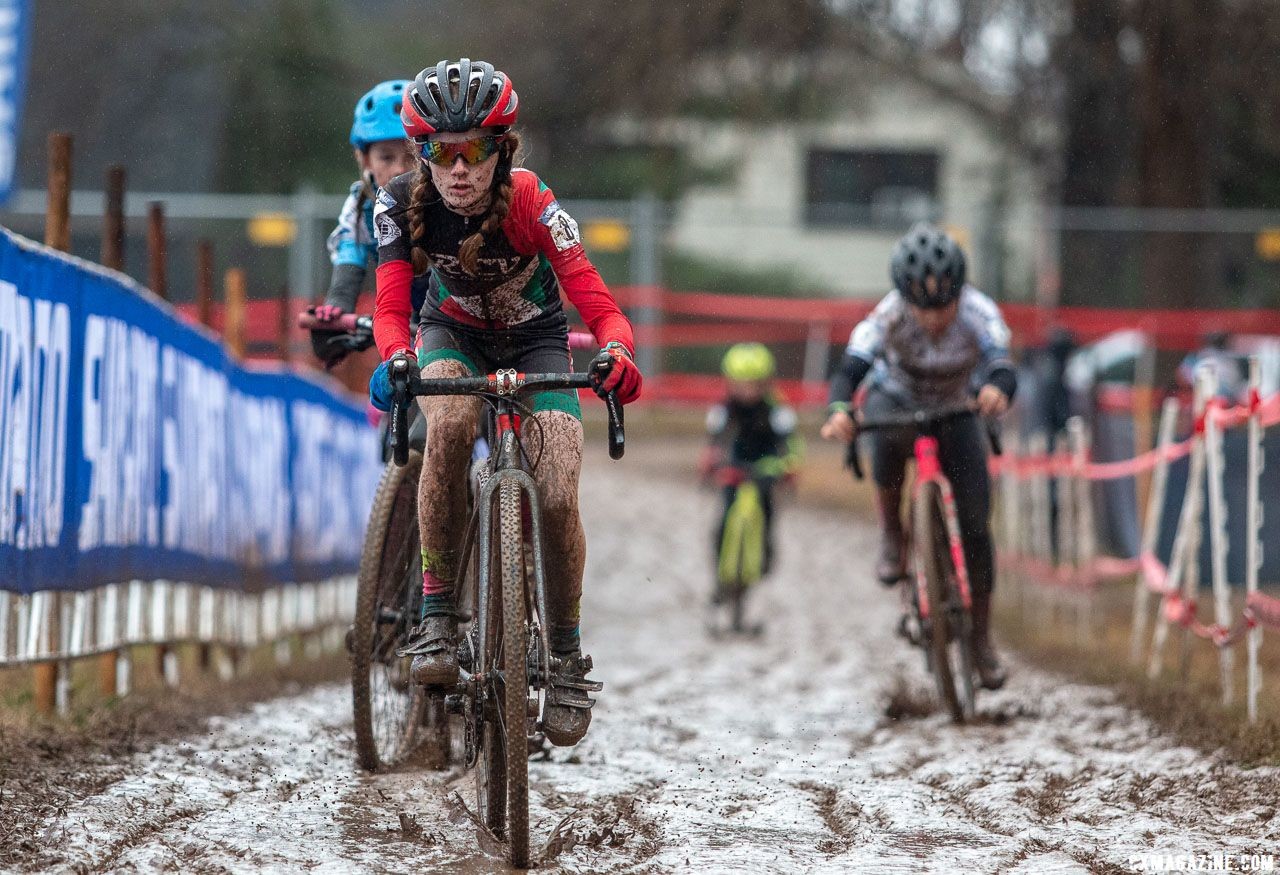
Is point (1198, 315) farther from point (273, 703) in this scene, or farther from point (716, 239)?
point (273, 703)

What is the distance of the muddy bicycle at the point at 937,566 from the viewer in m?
7.74

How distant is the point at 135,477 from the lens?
7531 millimetres

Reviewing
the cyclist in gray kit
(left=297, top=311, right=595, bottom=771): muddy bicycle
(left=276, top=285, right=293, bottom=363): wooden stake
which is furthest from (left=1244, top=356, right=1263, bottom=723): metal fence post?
(left=276, top=285, right=293, bottom=363): wooden stake

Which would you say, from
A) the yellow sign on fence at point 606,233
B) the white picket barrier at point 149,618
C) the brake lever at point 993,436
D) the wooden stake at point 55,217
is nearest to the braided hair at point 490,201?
the white picket barrier at point 149,618

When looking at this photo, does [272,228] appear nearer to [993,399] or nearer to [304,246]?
[304,246]

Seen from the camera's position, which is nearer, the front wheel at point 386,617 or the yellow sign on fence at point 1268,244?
the front wheel at point 386,617

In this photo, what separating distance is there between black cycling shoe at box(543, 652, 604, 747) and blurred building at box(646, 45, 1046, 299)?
50.5ft

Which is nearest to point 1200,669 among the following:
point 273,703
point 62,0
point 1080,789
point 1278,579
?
point 1278,579

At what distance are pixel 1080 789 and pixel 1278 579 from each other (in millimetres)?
3742

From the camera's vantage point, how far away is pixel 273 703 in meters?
7.97

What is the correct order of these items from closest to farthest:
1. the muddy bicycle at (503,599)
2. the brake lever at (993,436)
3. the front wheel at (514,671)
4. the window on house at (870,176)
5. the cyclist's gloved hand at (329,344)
→ the front wheel at (514,671)
the muddy bicycle at (503,599)
the cyclist's gloved hand at (329,344)
the brake lever at (993,436)
the window on house at (870,176)

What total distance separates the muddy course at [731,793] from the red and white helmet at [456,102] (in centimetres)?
198

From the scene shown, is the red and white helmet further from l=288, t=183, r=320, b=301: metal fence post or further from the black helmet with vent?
l=288, t=183, r=320, b=301: metal fence post

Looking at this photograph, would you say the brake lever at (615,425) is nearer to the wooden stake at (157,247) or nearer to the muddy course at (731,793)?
the muddy course at (731,793)
